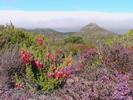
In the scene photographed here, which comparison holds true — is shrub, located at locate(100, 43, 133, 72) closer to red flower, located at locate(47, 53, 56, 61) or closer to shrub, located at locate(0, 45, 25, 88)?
red flower, located at locate(47, 53, 56, 61)

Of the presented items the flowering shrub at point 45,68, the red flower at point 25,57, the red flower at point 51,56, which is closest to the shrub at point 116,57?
the flowering shrub at point 45,68

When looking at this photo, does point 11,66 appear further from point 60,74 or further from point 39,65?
point 60,74

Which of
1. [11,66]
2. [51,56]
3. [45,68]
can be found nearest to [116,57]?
[51,56]

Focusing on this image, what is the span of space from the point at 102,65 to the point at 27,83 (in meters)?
2.45

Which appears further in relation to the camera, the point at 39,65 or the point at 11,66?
the point at 11,66

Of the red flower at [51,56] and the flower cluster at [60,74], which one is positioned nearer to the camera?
the flower cluster at [60,74]

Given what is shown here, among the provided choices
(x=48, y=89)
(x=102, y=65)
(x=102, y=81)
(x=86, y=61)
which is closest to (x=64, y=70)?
(x=48, y=89)

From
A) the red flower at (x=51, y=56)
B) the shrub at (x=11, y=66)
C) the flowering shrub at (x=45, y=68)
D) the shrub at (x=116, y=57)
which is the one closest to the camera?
the flowering shrub at (x=45, y=68)

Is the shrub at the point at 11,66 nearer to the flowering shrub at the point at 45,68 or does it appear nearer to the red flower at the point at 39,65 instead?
the flowering shrub at the point at 45,68

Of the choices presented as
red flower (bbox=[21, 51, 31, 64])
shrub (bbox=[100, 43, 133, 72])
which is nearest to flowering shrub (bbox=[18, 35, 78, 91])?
red flower (bbox=[21, 51, 31, 64])

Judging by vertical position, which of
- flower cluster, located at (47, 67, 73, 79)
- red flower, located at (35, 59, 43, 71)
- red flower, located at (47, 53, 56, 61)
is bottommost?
flower cluster, located at (47, 67, 73, 79)

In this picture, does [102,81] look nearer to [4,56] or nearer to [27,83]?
[27,83]

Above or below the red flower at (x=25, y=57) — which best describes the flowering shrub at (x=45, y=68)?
below

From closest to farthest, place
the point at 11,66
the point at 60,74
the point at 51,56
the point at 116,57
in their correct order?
the point at 60,74
the point at 11,66
the point at 51,56
the point at 116,57
